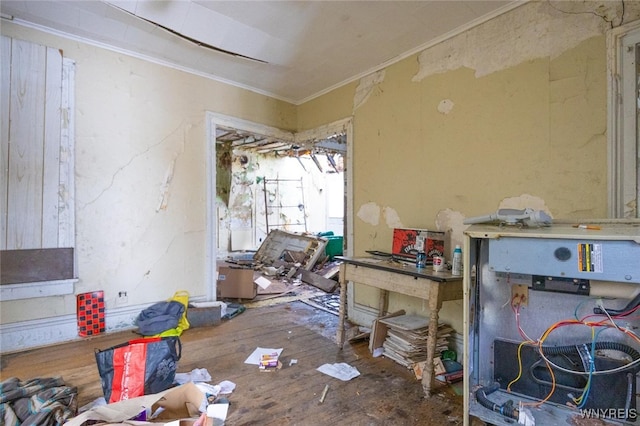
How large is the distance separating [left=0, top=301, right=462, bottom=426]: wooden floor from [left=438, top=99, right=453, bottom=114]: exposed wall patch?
2.07 metres

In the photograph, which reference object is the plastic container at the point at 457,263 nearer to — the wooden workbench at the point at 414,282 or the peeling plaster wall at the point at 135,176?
the wooden workbench at the point at 414,282

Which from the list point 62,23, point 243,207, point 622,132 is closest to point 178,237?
point 62,23

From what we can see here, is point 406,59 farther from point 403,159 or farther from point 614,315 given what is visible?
point 614,315

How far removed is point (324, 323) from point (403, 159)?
186cm

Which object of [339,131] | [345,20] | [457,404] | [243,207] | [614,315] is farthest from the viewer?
[243,207]

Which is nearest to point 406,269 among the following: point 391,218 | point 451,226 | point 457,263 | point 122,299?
point 457,263

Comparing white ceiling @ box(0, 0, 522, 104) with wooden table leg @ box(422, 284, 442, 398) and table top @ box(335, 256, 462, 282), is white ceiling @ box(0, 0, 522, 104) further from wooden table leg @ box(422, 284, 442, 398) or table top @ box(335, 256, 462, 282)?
wooden table leg @ box(422, 284, 442, 398)

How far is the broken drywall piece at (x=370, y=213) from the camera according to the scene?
321cm

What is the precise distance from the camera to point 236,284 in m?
4.13

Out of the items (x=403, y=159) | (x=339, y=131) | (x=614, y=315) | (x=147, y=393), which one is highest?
(x=339, y=131)

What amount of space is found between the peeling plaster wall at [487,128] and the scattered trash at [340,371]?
2.76 ft

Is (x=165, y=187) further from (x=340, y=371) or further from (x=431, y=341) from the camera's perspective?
(x=431, y=341)

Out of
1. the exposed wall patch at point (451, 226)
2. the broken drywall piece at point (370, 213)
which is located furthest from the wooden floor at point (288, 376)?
the broken drywall piece at point (370, 213)

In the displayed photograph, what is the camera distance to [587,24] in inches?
75.4
